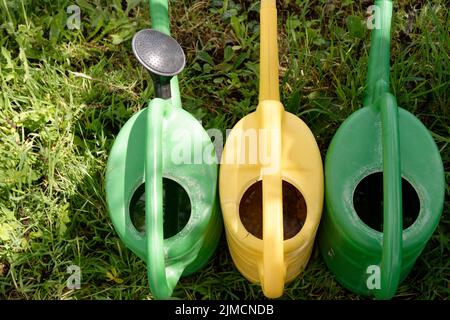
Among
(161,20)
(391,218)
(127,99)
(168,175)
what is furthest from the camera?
(127,99)

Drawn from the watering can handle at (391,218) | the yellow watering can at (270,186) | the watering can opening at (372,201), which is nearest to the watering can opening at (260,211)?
the yellow watering can at (270,186)

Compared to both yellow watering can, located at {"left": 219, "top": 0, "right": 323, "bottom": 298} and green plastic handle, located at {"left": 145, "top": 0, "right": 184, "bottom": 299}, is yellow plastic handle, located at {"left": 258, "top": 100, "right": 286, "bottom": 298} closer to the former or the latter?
yellow watering can, located at {"left": 219, "top": 0, "right": 323, "bottom": 298}

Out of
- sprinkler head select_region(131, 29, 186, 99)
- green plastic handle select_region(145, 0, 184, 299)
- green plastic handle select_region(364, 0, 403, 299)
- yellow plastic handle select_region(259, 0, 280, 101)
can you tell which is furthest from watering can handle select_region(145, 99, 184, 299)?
green plastic handle select_region(364, 0, 403, 299)

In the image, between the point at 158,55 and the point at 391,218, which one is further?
the point at 158,55

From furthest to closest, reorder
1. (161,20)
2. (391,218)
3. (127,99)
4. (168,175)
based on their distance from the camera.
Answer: (127,99)
(161,20)
(168,175)
(391,218)

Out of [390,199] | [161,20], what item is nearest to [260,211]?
[390,199]

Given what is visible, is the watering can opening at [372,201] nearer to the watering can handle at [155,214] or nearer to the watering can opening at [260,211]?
the watering can opening at [260,211]

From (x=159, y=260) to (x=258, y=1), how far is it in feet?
2.86

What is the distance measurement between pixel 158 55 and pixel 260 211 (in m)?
0.39

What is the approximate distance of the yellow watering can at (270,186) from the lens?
112 cm

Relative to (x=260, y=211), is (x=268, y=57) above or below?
above

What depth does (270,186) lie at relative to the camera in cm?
113

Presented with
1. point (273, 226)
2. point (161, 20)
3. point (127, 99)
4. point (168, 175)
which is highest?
point (161, 20)

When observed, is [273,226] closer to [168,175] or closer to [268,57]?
[168,175]
